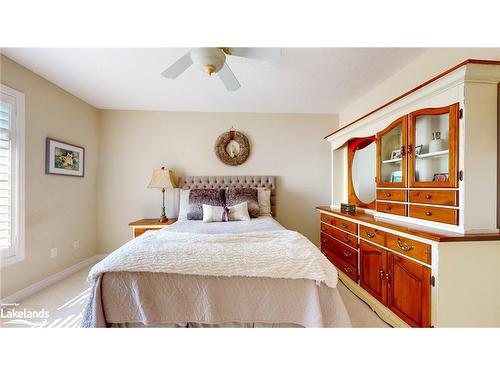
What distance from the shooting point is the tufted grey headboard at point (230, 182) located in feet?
11.2

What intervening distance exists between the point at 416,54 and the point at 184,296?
2873 millimetres

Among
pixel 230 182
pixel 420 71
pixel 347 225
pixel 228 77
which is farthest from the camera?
pixel 230 182

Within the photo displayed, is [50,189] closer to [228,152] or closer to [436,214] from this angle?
[228,152]

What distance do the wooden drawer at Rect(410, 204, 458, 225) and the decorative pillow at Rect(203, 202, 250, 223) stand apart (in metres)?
1.81

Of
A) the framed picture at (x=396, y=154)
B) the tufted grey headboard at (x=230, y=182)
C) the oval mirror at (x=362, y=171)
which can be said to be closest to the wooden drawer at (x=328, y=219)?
the oval mirror at (x=362, y=171)

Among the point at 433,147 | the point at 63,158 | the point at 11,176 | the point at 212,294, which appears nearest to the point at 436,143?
the point at 433,147

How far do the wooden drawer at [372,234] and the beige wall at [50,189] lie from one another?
3.58 metres

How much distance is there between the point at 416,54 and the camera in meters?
1.95

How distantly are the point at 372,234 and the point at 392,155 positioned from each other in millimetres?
778

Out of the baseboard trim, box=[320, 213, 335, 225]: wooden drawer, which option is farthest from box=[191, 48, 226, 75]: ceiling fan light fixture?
the baseboard trim

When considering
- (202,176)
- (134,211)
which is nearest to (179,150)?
(202,176)

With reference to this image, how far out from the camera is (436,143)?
154 cm

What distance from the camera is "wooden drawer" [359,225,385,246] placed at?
1815 millimetres
